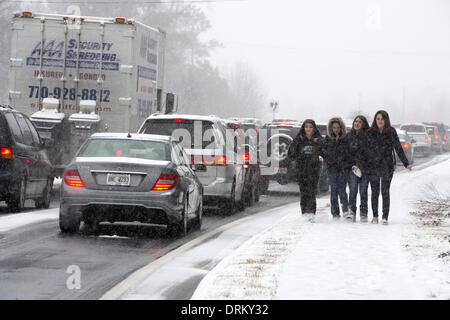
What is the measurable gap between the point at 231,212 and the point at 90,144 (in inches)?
195

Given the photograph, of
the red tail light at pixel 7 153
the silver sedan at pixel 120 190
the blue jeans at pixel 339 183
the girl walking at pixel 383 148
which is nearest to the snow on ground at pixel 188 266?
the silver sedan at pixel 120 190

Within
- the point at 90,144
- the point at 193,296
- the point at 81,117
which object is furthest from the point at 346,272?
the point at 81,117

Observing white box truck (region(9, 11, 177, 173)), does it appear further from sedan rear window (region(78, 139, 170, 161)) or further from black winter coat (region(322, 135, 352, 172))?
sedan rear window (region(78, 139, 170, 161))

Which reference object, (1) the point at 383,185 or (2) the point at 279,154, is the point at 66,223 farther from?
(2) the point at 279,154

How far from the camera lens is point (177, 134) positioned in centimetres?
1612

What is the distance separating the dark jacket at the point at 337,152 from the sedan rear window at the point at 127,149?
11.0 ft

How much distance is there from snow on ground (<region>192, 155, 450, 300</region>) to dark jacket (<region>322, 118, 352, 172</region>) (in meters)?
0.97

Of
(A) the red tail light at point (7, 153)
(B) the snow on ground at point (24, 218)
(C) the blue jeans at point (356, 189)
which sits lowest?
(B) the snow on ground at point (24, 218)

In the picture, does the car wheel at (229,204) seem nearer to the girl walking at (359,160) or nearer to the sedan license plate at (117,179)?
the girl walking at (359,160)

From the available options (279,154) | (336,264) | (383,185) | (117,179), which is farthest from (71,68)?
(336,264)

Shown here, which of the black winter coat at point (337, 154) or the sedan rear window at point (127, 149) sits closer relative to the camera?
the sedan rear window at point (127, 149)

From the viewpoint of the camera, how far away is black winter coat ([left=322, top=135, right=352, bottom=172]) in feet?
49.4

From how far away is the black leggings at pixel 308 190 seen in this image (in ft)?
51.1

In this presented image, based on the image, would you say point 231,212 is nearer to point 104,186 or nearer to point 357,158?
point 357,158
